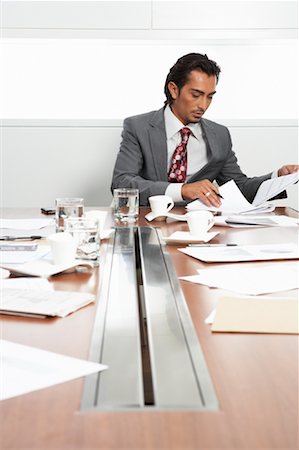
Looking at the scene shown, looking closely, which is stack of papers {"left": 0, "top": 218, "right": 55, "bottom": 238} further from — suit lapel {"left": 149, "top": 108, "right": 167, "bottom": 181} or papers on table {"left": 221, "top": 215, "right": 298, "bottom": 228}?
suit lapel {"left": 149, "top": 108, "right": 167, "bottom": 181}

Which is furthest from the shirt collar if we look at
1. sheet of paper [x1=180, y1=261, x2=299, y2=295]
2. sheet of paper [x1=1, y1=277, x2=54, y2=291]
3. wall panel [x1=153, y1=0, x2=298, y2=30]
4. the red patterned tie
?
sheet of paper [x1=1, y1=277, x2=54, y2=291]

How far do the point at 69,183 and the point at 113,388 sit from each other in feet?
11.6

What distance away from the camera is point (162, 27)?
4.01 meters

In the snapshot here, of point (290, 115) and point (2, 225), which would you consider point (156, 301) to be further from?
point (290, 115)

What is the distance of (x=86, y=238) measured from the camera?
1.42m

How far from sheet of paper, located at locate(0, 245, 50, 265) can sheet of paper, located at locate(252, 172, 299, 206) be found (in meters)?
1.13

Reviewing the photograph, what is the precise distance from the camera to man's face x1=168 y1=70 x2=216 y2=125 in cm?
348

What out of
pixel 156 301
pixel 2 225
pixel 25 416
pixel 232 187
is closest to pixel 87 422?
pixel 25 416

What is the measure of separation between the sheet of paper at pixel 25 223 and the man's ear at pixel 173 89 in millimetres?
1554

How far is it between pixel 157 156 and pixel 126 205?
1.15 meters

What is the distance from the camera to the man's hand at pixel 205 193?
2442 millimetres

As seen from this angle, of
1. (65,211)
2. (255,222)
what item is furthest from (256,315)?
(255,222)

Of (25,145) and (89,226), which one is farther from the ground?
(25,145)

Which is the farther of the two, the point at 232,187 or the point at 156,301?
the point at 232,187
